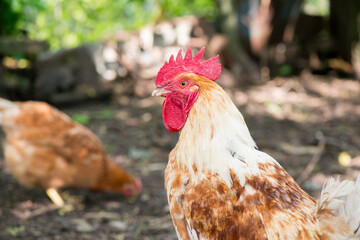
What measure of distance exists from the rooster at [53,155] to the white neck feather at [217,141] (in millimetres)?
2521

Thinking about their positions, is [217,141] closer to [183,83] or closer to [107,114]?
[183,83]

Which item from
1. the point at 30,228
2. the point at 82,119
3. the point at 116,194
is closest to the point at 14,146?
the point at 30,228

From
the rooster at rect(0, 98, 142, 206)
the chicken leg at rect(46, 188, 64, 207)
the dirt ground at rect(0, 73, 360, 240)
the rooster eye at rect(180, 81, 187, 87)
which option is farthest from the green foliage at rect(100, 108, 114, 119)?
the rooster eye at rect(180, 81, 187, 87)

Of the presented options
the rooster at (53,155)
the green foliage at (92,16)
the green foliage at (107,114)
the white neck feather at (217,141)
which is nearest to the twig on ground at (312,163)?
the rooster at (53,155)

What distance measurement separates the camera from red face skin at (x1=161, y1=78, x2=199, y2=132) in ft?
8.09

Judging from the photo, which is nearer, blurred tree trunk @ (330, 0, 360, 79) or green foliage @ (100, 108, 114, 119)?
green foliage @ (100, 108, 114, 119)

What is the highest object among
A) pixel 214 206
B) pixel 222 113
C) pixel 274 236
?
pixel 222 113

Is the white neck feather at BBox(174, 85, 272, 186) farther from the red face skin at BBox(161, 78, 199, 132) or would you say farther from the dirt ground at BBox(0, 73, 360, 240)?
the dirt ground at BBox(0, 73, 360, 240)

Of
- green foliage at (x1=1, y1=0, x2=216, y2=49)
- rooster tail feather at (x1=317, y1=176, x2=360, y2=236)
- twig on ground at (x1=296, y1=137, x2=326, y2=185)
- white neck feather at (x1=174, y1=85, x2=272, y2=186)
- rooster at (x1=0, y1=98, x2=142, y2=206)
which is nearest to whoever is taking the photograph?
rooster tail feather at (x1=317, y1=176, x2=360, y2=236)

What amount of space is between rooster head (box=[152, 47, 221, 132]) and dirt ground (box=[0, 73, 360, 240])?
180 centimetres

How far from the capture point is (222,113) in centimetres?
241

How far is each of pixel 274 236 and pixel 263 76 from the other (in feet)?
26.5

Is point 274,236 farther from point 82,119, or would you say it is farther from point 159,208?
point 82,119

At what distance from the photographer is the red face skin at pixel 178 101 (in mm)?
2467
